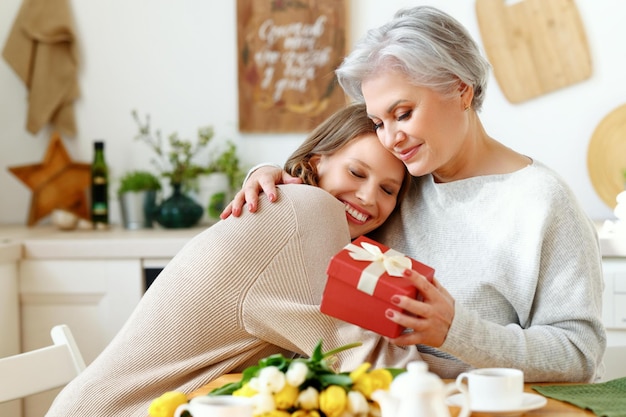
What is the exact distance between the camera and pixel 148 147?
11.0 ft

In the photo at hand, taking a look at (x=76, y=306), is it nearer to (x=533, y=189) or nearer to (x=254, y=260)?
(x=254, y=260)

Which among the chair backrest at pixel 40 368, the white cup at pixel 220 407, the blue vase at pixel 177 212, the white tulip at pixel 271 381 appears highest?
the white tulip at pixel 271 381

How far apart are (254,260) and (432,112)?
1.38ft

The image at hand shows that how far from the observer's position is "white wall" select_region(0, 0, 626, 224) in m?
3.12

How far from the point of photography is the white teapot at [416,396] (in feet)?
3.18

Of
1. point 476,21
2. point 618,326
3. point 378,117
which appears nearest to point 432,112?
point 378,117

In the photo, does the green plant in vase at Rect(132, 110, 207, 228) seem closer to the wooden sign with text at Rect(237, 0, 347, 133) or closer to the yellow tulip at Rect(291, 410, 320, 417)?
the wooden sign with text at Rect(237, 0, 347, 133)

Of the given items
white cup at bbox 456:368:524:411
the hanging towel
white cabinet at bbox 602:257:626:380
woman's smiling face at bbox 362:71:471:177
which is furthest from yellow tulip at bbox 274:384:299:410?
the hanging towel

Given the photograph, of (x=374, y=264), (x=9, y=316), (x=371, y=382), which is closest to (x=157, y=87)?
(x=9, y=316)

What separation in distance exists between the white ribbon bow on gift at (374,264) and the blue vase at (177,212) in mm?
1859

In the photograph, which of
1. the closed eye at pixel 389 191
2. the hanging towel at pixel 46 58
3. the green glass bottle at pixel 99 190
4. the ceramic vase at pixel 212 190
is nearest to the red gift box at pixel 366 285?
the closed eye at pixel 389 191

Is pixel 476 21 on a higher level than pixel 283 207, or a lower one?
higher

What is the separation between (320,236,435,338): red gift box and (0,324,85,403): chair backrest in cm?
80

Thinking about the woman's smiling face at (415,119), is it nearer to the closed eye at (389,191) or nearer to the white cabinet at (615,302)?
the closed eye at (389,191)
